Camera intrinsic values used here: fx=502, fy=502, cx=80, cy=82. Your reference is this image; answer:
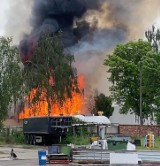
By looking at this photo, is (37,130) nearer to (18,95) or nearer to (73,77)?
(18,95)

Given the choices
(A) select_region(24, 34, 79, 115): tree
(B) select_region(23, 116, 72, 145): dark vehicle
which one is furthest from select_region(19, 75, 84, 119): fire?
(B) select_region(23, 116, 72, 145): dark vehicle

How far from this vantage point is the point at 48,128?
49219mm

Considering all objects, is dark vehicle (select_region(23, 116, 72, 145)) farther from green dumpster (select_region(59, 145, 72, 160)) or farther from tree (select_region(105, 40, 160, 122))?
tree (select_region(105, 40, 160, 122))

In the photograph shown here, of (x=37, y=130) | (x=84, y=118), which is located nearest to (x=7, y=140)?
(x=37, y=130)

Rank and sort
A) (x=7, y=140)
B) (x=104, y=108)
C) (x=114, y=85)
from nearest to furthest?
1. (x=7, y=140)
2. (x=114, y=85)
3. (x=104, y=108)

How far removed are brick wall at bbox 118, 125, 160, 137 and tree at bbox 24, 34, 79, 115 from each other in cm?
1620

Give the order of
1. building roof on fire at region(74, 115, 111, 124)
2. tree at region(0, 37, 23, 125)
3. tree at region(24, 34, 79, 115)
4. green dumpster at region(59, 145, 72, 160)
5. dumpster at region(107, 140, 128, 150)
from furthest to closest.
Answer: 1. tree at region(24, 34, 79, 115)
2. building roof on fire at region(74, 115, 111, 124)
3. tree at region(0, 37, 23, 125)
4. dumpster at region(107, 140, 128, 150)
5. green dumpster at region(59, 145, 72, 160)

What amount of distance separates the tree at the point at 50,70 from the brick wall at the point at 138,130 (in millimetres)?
16200

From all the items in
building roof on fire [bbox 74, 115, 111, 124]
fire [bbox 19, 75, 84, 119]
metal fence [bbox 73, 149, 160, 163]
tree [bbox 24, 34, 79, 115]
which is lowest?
metal fence [bbox 73, 149, 160, 163]

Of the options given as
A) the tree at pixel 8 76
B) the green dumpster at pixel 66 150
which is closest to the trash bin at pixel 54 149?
the green dumpster at pixel 66 150

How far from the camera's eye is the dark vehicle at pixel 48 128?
1951 inches

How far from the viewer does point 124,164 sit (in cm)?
2873

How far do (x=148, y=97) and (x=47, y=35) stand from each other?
18754mm

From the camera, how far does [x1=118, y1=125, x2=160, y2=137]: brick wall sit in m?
60.0
